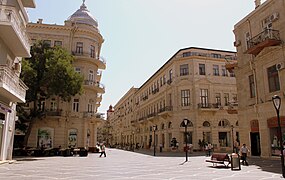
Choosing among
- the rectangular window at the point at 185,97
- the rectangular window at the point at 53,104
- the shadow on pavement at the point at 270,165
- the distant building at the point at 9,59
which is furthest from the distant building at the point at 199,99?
the distant building at the point at 9,59

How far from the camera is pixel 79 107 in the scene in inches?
1351

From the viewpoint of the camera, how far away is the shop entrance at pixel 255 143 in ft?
73.7

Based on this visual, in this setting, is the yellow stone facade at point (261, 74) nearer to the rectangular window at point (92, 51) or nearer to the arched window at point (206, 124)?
the arched window at point (206, 124)

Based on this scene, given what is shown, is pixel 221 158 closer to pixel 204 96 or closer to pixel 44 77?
pixel 44 77

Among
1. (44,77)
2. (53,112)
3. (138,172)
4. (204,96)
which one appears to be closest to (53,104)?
(53,112)

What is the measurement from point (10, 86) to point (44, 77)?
11841 mm

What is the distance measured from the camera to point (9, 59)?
59.7ft

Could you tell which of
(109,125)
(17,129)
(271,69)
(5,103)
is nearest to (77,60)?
(17,129)

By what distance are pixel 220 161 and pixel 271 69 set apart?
9.27 meters

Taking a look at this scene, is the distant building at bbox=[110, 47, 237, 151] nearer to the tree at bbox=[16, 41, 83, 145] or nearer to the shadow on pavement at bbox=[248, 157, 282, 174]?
the tree at bbox=[16, 41, 83, 145]

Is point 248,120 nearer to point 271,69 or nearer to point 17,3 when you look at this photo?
point 271,69

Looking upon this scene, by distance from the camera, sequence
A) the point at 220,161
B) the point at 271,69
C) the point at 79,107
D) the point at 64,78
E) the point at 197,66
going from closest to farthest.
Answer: the point at 220,161, the point at 271,69, the point at 64,78, the point at 79,107, the point at 197,66

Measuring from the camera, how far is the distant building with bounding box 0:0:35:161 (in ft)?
48.5

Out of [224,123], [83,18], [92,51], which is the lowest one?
[224,123]
